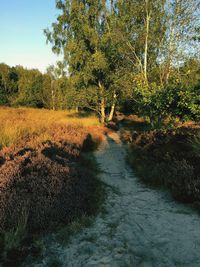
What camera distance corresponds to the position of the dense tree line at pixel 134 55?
11.4 meters

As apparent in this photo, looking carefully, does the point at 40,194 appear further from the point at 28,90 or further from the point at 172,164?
the point at 28,90

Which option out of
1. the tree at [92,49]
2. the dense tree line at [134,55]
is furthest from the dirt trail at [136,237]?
the tree at [92,49]

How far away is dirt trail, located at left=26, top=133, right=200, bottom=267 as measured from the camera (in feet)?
9.97

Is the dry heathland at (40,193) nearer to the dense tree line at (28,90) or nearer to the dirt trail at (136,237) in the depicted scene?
the dirt trail at (136,237)

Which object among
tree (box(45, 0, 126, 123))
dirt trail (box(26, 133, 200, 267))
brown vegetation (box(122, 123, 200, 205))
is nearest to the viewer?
dirt trail (box(26, 133, 200, 267))

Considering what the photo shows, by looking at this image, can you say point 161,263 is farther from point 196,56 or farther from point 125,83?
point 125,83

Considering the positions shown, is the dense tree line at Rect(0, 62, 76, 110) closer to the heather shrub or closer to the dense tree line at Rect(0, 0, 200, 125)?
the dense tree line at Rect(0, 0, 200, 125)

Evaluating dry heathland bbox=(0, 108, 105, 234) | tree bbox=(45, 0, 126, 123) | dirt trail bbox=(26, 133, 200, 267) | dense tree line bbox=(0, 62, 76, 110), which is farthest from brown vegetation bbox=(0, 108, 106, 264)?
dense tree line bbox=(0, 62, 76, 110)

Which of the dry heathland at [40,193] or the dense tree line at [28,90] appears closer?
the dry heathland at [40,193]

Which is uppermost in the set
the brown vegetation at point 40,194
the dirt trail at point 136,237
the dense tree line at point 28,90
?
the dense tree line at point 28,90

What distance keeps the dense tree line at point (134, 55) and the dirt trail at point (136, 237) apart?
5620mm

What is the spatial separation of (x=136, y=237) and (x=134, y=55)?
50.2ft

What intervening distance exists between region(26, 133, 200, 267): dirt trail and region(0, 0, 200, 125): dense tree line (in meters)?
5.62

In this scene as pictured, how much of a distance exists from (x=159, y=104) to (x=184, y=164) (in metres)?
4.94
